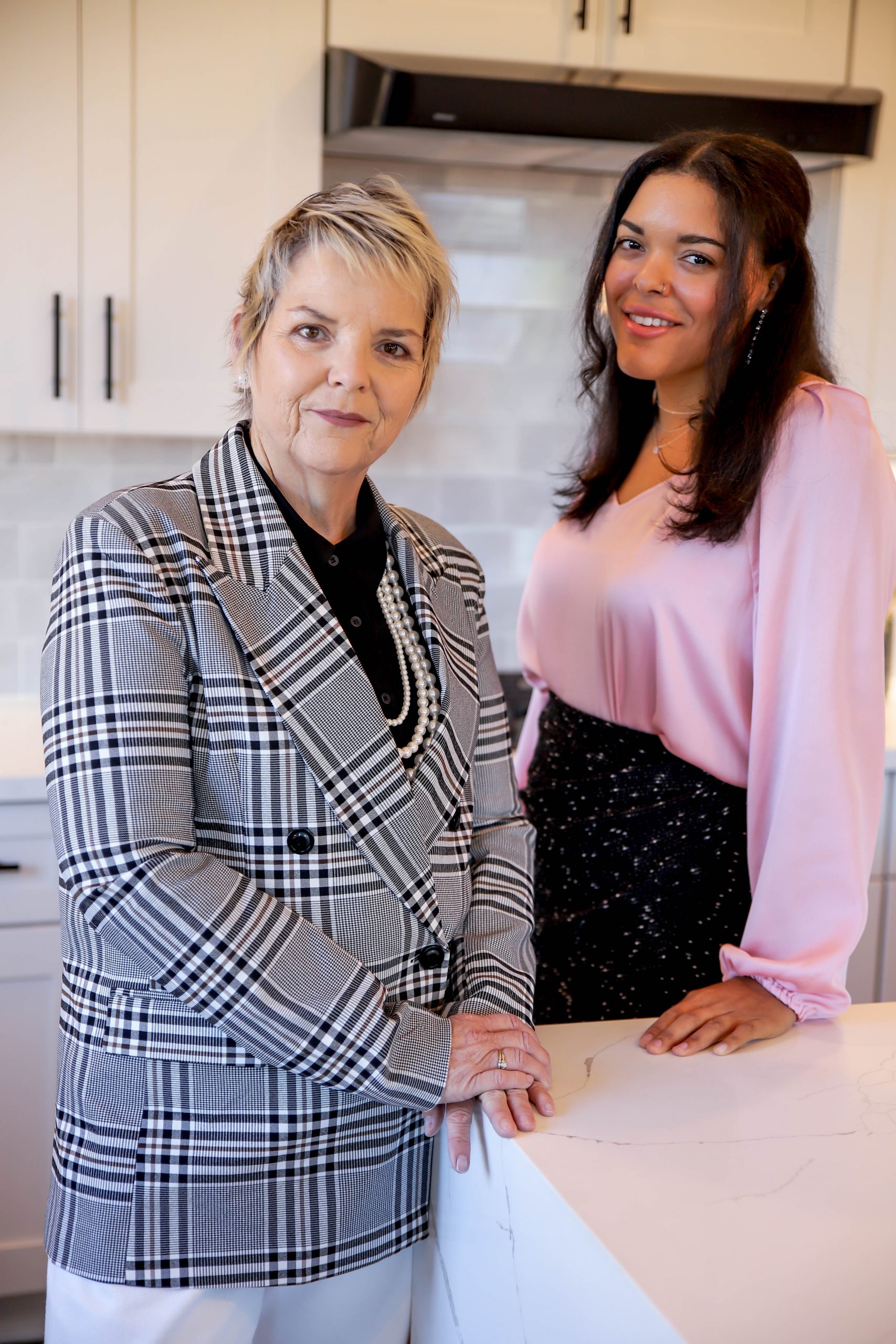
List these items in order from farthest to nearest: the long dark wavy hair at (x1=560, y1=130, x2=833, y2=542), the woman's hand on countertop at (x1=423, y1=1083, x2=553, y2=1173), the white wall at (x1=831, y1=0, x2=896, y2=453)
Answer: the white wall at (x1=831, y1=0, x2=896, y2=453) → the long dark wavy hair at (x1=560, y1=130, x2=833, y2=542) → the woman's hand on countertop at (x1=423, y1=1083, x2=553, y2=1173)

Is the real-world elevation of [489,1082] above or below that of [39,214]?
below

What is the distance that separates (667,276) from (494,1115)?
94 cm

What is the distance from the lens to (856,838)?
1232mm

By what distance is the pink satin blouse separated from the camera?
1.22 m

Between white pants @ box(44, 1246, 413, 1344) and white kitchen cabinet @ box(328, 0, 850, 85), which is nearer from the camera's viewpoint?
white pants @ box(44, 1246, 413, 1344)

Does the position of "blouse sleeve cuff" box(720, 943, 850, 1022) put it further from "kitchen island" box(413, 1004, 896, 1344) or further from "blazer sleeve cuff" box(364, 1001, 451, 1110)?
"blazer sleeve cuff" box(364, 1001, 451, 1110)

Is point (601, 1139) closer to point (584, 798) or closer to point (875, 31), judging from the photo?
point (584, 798)

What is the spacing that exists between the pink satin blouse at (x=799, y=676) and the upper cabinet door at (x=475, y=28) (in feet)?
4.07

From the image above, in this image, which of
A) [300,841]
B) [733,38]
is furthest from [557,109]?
[300,841]

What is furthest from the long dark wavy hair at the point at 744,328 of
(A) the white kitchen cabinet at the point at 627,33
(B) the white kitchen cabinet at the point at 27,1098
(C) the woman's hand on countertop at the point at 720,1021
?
(B) the white kitchen cabinet at the point at 27,1098

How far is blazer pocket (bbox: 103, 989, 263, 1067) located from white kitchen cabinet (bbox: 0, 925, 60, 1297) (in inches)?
43.5

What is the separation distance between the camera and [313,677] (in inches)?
39.1

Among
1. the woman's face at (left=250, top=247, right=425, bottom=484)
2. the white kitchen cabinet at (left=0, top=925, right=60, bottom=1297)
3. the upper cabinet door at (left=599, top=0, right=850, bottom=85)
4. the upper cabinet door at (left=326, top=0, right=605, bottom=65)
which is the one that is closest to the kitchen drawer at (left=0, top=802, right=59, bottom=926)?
the white kitchen cabinet at (left=0, top=925, right=60, bottom=1297)

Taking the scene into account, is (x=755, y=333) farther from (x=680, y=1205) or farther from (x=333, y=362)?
(x=680, y=1205)
